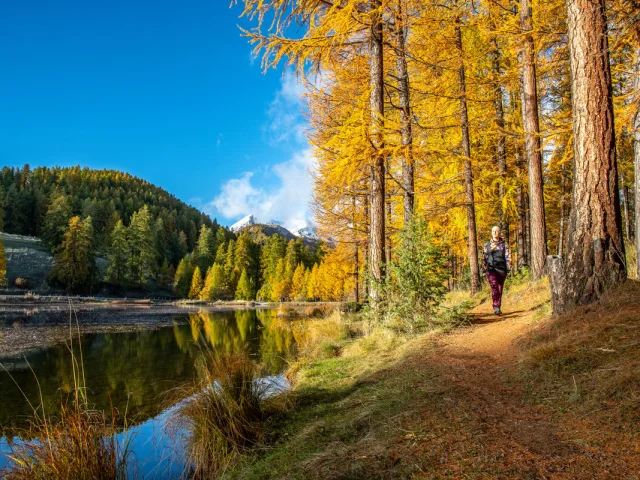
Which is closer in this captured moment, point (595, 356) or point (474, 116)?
point (595, 356)

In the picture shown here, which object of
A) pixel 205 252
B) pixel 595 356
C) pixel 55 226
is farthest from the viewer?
pixel 205 252

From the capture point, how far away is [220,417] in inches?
142

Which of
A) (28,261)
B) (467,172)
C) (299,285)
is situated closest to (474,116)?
(467,172)

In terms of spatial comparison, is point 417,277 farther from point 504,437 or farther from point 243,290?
point 243,290

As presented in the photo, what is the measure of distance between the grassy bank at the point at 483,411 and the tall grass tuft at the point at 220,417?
0.69ft

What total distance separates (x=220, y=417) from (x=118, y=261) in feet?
204

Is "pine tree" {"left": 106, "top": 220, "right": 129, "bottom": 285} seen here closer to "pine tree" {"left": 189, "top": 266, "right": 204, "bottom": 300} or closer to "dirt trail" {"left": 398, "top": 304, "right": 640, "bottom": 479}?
"pine tree" {"left": 189, "top": 266, "right": 204, "bottom": 300}

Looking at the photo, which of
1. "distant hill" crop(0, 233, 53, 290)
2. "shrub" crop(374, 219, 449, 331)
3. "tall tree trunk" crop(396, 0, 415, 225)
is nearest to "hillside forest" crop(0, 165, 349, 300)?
"distant hill" crop(0, 233, 53, 290)

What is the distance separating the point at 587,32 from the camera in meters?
5.05

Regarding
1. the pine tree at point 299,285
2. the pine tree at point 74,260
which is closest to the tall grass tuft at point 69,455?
the pine tree at point 299,285

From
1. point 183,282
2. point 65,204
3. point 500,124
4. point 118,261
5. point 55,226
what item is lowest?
point 183,282

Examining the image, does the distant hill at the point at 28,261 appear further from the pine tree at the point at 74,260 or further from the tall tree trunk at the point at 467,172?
the tall tree trunk at the point at 467,172

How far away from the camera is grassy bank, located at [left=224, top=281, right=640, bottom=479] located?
7.45ft

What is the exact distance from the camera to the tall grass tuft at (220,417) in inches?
138
